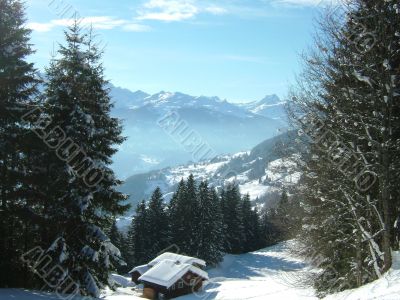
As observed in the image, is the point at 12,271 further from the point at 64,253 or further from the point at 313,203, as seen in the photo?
the point at 313,203

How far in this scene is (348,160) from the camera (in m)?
14.0

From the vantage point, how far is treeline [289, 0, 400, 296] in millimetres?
11930

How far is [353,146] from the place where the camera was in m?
13.4

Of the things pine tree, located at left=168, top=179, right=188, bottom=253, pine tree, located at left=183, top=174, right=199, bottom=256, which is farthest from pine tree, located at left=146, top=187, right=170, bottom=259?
pine tree, located at left=183, top=174, right=199, bottom=256

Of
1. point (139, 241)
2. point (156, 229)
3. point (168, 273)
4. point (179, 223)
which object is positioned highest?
point (179, 223)

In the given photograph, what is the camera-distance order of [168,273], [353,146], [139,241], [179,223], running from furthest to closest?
1. [179,223]
2. [139,241]
3. [168,273]
4. [353,146]

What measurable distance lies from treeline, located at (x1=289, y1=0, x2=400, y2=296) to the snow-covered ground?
4.28 feet

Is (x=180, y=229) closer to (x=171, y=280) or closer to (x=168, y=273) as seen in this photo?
(x=168, y=273)

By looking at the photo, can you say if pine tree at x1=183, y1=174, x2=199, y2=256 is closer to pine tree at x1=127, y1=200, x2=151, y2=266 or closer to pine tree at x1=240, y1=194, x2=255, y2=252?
pine tree at x1=127, y1=200, x2=151, y2=266

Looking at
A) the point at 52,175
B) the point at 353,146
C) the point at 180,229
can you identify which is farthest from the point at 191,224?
the point at 353,146

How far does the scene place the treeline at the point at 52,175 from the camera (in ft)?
58.3

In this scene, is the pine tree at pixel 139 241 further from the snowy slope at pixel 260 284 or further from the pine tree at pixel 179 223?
the snowy slope at pixel 260 284

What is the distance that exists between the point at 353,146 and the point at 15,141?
14194mm

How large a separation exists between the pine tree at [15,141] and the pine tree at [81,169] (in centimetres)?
103
